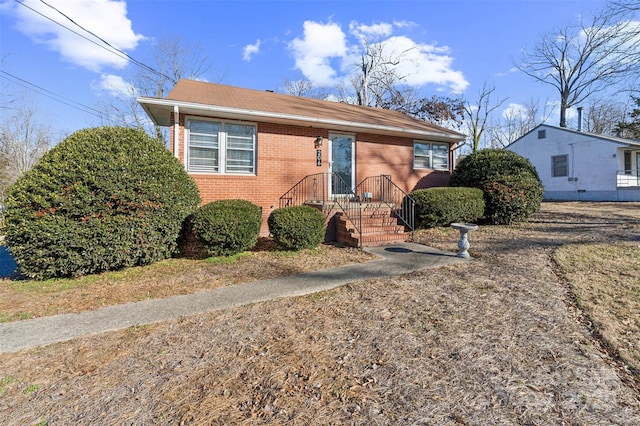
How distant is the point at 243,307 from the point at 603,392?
11.3 feet

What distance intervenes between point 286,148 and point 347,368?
7.44 meters

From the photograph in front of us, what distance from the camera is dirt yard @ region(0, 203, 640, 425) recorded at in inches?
79.0

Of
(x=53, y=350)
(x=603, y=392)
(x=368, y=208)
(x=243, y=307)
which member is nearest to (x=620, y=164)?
(x=368, y=208)

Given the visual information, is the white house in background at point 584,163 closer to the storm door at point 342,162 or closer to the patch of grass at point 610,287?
the patch of grass at point 610,287

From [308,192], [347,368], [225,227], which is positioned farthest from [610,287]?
[308,192]

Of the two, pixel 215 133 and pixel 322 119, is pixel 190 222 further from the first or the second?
pixel 322 119

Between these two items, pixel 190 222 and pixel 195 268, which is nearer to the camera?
pixel 195 268

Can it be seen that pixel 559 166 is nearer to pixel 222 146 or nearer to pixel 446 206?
pixel 446 206

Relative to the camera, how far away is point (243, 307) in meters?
3.85

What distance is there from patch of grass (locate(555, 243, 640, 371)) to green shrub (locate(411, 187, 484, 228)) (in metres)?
2.77

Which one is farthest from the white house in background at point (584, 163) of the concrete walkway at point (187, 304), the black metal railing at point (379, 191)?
the concrete walkway at point (187, 304)

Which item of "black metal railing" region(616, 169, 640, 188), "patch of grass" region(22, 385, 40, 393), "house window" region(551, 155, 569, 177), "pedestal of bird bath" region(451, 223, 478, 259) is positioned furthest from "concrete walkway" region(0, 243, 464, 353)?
"house window" region(551, 155, 569, 177)

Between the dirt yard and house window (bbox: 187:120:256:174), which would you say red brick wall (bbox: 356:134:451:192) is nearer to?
house window (bbox: 187:120:256:174)

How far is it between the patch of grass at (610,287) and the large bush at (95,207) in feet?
21.9
